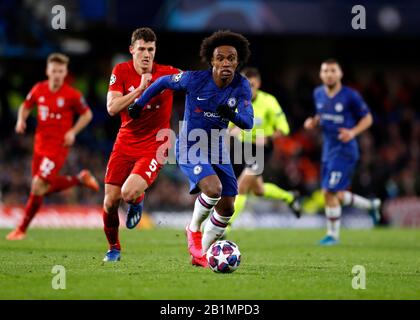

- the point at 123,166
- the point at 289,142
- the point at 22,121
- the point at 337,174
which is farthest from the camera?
the point at 289,142

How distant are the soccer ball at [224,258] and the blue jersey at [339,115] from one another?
6.27m

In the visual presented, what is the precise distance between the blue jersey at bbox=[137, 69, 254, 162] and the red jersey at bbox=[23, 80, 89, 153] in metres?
5.16

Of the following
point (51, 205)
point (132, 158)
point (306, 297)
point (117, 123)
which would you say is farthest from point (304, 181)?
point (306, 297)

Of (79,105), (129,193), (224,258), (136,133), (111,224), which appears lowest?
(224,258)

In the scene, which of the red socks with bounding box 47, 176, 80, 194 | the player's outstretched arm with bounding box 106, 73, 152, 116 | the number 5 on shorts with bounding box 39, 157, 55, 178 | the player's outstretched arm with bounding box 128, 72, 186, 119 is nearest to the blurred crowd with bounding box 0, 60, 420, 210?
the red socks with bounding box 47, 176, 80, 194

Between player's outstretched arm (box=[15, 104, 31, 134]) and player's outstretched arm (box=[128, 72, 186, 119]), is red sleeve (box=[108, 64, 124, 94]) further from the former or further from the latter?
player's outstretched arm (box=[15, 104, 31, 134])

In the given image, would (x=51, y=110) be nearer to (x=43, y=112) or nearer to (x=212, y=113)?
(x=43, y=112)

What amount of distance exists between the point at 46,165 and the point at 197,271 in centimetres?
553

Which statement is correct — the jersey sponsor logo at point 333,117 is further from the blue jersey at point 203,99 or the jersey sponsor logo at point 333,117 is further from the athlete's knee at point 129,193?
the athlete's knee at point 129,193

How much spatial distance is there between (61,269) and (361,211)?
598 inches

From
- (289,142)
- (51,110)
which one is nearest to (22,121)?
(51,110)

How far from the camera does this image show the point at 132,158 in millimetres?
10500

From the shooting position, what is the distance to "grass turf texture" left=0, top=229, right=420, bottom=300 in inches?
313

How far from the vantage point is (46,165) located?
Result: 47.2ft
